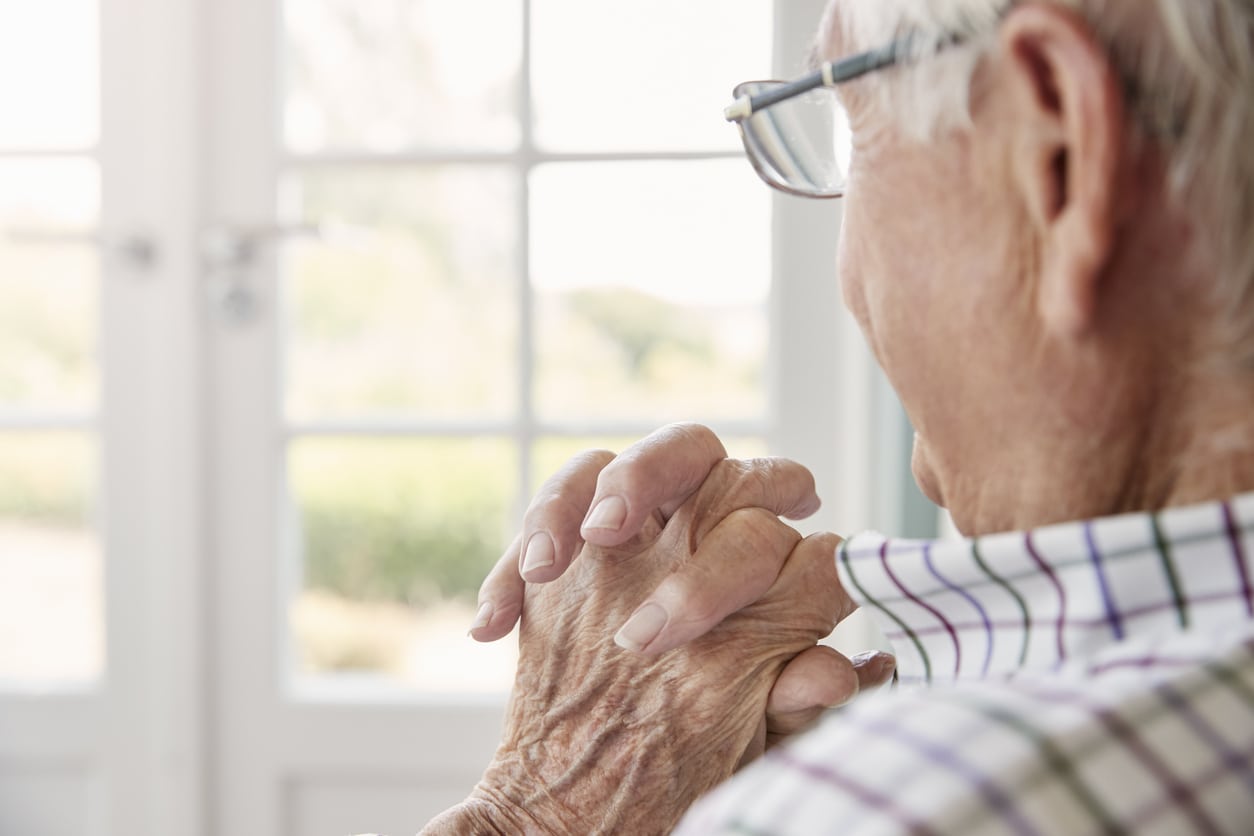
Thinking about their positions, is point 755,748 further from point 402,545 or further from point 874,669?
point 402,545

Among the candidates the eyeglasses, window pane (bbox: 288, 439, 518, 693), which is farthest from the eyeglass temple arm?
window pane (bbox: 288, 439, 518, 693)

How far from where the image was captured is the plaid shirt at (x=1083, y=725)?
36 centimetres

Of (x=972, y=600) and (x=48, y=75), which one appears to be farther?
(x=48, y=75)

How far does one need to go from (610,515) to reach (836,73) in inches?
11.0

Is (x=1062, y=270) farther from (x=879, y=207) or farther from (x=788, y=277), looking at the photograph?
(x=788, y=277)

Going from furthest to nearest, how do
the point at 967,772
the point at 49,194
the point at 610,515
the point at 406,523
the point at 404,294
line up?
the point at 406,523, the point at 404,294, the point at 49,194, the point at 610,515, the point at 967,772

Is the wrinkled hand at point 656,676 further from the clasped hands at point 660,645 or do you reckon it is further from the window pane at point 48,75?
the window pane at point 48,75

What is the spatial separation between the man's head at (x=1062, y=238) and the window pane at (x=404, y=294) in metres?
1.34

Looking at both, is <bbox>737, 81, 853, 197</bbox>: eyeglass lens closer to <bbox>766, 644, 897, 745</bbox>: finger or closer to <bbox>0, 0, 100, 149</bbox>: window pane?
<bbox>766, 644, 897, 745</bbox>: finger

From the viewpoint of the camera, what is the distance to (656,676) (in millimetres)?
709

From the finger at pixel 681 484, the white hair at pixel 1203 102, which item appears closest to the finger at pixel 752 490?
the finger at pixel 681 484

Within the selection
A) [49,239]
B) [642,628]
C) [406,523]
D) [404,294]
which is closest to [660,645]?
[642,628]

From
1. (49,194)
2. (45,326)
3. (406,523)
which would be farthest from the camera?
(406,523)

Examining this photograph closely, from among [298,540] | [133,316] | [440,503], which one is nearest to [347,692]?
[298,540]
